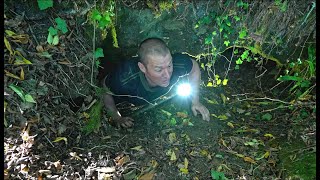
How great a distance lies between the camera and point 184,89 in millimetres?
5199

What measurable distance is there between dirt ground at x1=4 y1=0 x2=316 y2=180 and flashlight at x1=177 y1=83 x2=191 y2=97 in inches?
22.2

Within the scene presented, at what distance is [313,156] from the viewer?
11.0 ft

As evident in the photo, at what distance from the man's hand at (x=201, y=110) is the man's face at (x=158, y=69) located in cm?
54

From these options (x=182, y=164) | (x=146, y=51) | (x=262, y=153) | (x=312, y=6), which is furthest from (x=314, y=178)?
(x=146, y=51)

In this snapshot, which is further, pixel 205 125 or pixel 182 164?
pixel 205 125

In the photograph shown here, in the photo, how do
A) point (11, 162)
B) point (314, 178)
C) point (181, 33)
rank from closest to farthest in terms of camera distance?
point (11, 162) → point (314, 178) → point (181, 33)

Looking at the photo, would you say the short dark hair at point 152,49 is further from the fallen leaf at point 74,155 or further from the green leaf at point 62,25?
the fallen leaf at point 74,155

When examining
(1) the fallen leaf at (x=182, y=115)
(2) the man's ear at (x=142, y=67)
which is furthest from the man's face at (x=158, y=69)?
(1) the fallen leaf at (x=182, y=115)

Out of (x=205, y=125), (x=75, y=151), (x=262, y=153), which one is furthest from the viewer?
(x=205, y=125)

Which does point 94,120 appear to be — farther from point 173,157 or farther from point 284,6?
point 284,6

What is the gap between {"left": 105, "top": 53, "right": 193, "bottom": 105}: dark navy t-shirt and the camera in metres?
4.72

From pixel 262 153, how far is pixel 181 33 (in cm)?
239

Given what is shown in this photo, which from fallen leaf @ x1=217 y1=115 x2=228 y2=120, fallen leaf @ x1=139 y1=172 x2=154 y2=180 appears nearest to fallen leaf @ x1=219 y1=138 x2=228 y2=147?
fallen leaf @ x1=217 y1=115 x2=228 y2=120

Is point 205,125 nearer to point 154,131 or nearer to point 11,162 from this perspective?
point 154,131
